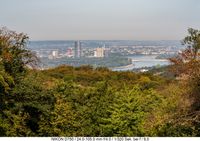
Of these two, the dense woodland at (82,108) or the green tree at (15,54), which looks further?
the green tree at (15,54)

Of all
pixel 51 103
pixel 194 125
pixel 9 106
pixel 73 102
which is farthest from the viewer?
pixel 73 102

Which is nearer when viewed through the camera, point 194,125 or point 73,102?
point 194,125

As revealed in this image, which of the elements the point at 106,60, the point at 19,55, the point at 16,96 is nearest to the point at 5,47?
the point at 19,55

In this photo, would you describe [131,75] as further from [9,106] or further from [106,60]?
[106,60]

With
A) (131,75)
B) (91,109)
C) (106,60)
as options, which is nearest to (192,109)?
(91,109)

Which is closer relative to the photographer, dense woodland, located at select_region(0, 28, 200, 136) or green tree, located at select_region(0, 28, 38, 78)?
dense woodland, located at select_region(0, 28, 200, 136)

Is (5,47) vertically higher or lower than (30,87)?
higher

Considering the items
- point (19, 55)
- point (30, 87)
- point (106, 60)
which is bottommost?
point (106, 60)

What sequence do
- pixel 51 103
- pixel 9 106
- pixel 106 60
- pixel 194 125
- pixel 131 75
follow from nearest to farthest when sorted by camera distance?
pixel 194 125 → pixel 9 106 → pixel 51 103 → pixel 131 75 → pixel 106 60

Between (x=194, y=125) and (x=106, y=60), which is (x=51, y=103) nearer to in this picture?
(x=194, y=125)
